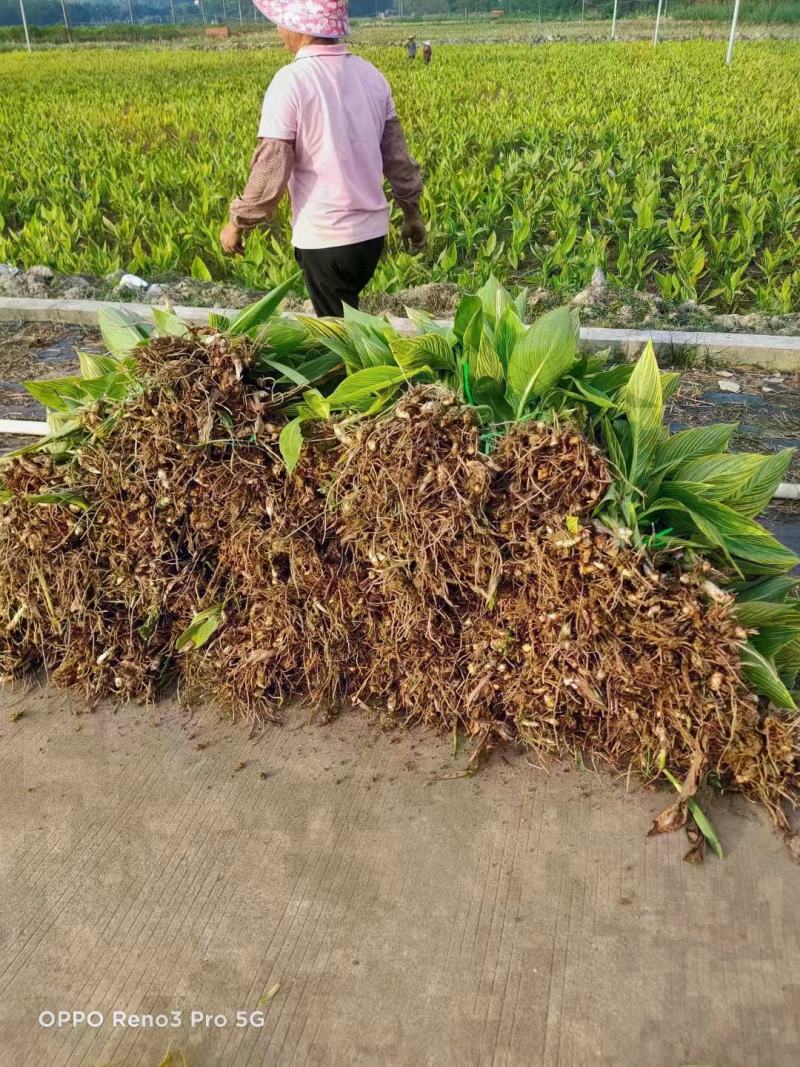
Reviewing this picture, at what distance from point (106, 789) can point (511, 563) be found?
3.72 ft

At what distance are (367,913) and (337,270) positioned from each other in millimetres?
2489

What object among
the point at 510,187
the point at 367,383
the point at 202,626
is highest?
the point at 367,383

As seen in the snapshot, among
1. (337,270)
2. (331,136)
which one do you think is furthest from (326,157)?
(337,270)

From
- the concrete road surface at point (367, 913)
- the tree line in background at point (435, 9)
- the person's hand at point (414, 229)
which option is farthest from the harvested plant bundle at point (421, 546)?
the tree line in background at point (435, 9)

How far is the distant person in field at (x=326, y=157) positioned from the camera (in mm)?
3008

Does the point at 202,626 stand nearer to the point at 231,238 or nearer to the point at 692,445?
the point at 692,445

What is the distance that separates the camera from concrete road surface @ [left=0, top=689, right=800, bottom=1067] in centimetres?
161

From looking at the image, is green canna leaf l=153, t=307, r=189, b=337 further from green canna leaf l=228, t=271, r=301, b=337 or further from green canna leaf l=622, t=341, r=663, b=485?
green canna leaf l=622, t=341, r=663, b=485

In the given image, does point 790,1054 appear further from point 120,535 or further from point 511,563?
point 120,535

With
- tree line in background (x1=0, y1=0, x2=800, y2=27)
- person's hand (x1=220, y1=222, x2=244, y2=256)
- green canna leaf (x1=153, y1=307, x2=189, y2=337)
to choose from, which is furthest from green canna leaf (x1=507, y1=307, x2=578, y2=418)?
tree line in background (x1=0, y1=0, x2=800, y2=27)

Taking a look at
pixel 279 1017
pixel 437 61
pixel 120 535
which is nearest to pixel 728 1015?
pixel 279 1017

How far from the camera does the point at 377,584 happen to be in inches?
86.2

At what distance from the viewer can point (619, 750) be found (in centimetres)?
212

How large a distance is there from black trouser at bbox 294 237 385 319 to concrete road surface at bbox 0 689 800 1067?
195 cm
